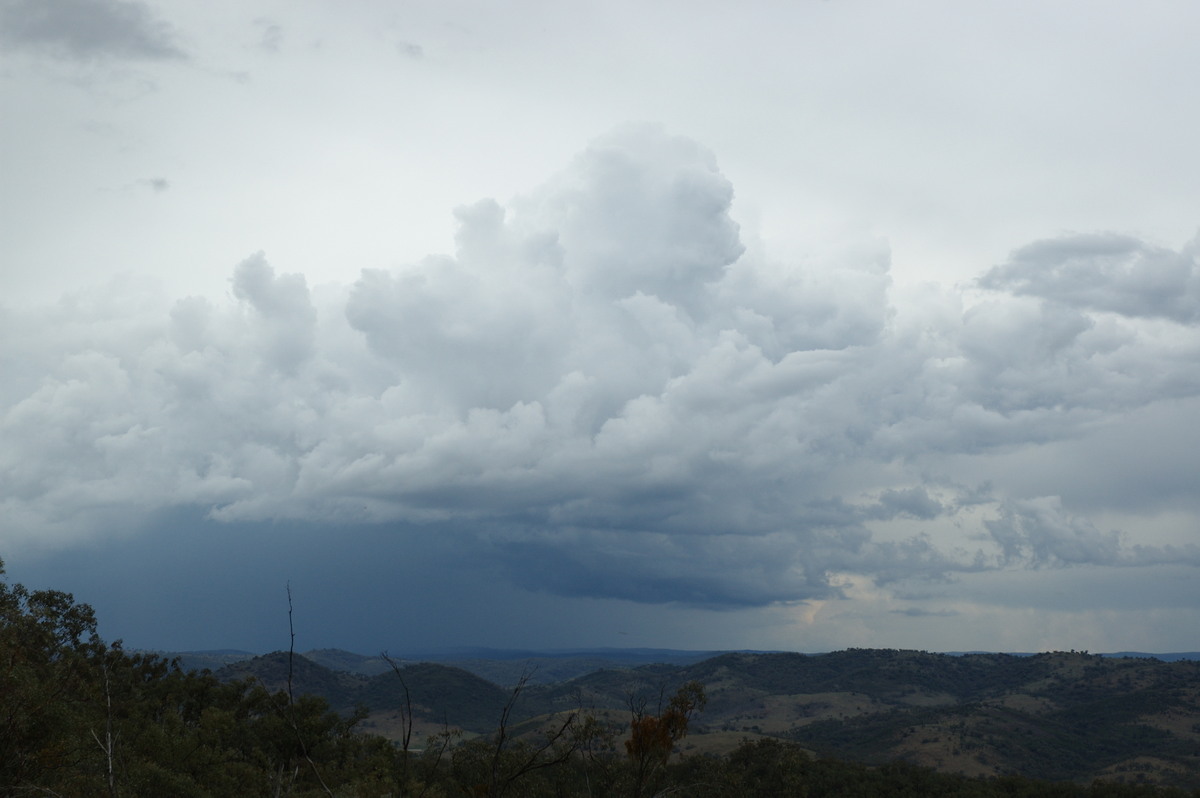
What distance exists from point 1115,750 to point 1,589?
18472cm

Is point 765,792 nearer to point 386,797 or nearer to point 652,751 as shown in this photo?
point 386,797

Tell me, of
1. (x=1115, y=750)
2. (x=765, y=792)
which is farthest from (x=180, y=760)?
(x=1115, y=750)

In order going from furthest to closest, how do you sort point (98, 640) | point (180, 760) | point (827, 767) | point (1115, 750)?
point (1115, 750) < point (827, 767) < point (98, 640) < point (180, 760)

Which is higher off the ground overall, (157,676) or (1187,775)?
(157,676)

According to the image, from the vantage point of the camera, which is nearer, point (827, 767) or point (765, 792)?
point (765, 792)

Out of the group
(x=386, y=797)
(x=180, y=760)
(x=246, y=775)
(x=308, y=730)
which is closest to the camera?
(x=386, y=797)

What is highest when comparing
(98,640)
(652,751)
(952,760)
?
(652,751)

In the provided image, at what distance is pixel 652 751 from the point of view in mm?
22375

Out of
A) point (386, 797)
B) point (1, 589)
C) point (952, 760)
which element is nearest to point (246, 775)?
point (386, 797)

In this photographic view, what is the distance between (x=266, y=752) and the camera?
6550cm

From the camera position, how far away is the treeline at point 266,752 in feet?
77.7

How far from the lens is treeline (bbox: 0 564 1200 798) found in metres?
23.7

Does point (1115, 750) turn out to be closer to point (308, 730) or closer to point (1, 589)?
point (308, 730)

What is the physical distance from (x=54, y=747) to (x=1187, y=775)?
154705 mm
